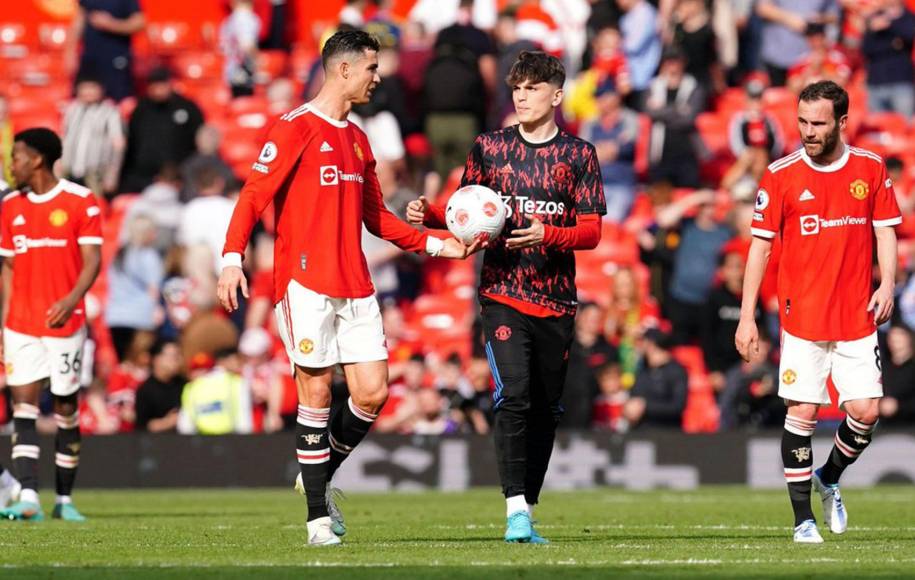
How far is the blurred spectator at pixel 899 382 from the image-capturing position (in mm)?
19000

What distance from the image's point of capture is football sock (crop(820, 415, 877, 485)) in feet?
35.4

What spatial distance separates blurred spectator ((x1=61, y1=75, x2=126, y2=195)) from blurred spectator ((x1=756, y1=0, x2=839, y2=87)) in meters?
8.30

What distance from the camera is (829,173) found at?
1056cm

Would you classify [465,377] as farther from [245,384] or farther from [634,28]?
[634,28]

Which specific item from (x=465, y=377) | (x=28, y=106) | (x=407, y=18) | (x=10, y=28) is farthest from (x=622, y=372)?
(x=10, y=28)

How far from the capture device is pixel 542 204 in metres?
10.5

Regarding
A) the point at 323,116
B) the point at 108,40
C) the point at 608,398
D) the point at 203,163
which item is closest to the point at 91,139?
the point at 203,163

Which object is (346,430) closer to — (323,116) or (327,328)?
(327,328)

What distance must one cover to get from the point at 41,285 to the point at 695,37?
11626mm

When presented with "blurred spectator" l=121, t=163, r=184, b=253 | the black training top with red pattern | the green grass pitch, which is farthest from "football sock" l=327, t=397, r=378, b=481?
"blurred spectator" l=121, t=163, r=184, b=253

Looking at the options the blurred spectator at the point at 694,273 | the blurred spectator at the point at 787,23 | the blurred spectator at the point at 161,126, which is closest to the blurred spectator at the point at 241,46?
the blurred spectator at the point at 161,126

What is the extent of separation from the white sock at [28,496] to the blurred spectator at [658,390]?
7738mm

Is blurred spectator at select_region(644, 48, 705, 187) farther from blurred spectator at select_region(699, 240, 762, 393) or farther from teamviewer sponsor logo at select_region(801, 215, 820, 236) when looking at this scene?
teamviewer sponsor logo at select_region(801, 215, 820, 236)

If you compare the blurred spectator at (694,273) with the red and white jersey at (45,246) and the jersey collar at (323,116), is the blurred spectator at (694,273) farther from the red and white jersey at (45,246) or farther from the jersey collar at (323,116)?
the jersey collar at (323,116)
